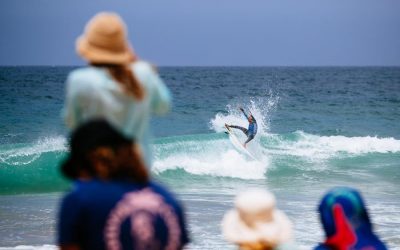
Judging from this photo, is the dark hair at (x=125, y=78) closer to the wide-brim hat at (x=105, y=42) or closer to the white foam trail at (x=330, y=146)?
the wide-brim hat at (x=105, y=42)

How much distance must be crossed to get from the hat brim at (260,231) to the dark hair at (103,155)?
0.51 meters

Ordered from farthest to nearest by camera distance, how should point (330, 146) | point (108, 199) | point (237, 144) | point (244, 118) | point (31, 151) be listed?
point (244, 118) → point (330, 146) → point (31, 151) → point (237, 144) → point (108, 199)

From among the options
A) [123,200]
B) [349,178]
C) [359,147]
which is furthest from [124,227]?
[359,147]

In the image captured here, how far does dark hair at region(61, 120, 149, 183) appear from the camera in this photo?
249 cm

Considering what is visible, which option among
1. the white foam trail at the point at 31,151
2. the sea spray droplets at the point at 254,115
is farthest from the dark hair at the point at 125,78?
the sea spray droplets at the point at 254,115

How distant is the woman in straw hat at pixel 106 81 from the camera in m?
2.94

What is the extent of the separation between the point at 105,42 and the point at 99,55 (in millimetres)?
55

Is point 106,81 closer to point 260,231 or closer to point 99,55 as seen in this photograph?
point 99,55

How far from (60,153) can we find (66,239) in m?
19.8

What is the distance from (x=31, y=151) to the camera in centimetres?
2261

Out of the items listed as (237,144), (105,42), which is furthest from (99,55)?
(237,144)

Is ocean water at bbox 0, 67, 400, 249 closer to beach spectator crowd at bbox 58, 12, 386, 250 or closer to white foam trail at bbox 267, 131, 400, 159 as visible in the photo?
white foam trail at bbox 267, 131, 400, 159

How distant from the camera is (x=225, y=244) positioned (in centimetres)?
920

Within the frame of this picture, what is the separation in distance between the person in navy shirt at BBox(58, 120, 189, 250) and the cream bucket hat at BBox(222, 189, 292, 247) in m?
0.40
